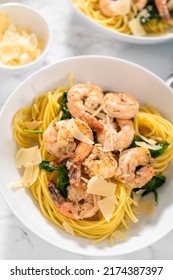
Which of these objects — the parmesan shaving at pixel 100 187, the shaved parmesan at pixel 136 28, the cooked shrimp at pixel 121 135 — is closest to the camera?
the parmesan shaving at pixel 100 187

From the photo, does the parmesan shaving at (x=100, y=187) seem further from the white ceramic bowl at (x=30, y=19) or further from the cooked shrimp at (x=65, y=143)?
the white ceramic bowl at (x=30, y=19)

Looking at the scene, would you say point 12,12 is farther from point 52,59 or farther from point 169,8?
point 169,8

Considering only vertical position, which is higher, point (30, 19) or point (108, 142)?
point (30, 19)

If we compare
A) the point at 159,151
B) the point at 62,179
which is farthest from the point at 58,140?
the point at 159,151

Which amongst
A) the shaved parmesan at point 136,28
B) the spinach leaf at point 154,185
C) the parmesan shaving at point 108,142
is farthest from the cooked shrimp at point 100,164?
the shaved parmesan at point 136,28

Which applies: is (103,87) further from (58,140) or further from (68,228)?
(68,228)

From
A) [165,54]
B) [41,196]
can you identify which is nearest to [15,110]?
[41,196]

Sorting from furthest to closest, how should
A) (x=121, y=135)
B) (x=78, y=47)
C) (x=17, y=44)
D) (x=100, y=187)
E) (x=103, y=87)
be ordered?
(x=78, y=47) → (x=17, y=44) → (x=103, y=87) → (x=121, y=135) → (x=100, y=187)
